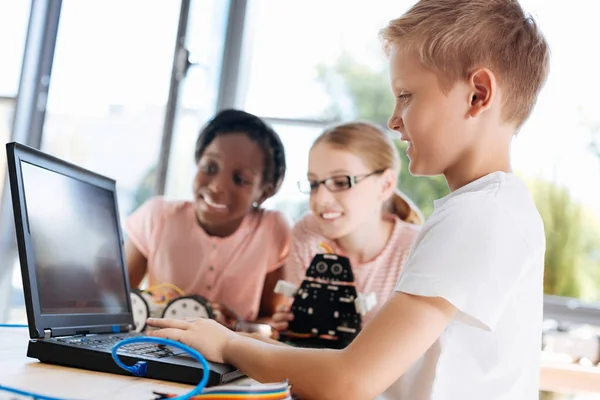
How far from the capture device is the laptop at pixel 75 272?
79cm

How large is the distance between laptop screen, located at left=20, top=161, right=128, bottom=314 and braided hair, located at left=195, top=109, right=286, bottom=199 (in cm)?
66

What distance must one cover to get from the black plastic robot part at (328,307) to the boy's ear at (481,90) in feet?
1.92

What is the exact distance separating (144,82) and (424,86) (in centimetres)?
147

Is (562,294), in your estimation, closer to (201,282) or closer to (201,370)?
(201,282)

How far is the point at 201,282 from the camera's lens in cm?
179

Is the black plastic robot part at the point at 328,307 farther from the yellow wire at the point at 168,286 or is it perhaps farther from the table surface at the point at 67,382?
the table surface at the point at 67,382

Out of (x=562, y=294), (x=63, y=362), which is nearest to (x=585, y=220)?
(x=562, y=294)

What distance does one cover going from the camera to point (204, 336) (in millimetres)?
833

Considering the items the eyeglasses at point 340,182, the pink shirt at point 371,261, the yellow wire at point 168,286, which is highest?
the eyeglasses at point 340,182

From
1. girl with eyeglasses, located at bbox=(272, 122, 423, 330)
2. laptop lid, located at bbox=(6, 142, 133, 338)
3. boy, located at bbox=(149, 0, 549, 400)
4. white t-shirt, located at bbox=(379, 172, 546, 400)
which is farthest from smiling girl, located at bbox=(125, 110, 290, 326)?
white t-shirt, located at bbox=(379, 172, 546, 400)

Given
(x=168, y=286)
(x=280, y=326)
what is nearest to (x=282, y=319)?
(x=280, y=326)

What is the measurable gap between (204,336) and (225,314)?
869 millimetres

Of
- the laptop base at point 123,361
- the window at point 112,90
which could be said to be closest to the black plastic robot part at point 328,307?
the laptop base at point 123,361

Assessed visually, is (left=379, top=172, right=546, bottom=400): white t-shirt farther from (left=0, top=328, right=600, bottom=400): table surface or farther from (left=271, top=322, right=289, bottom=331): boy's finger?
(left=271, top=322, right=289, bottom=331): boy's finger
